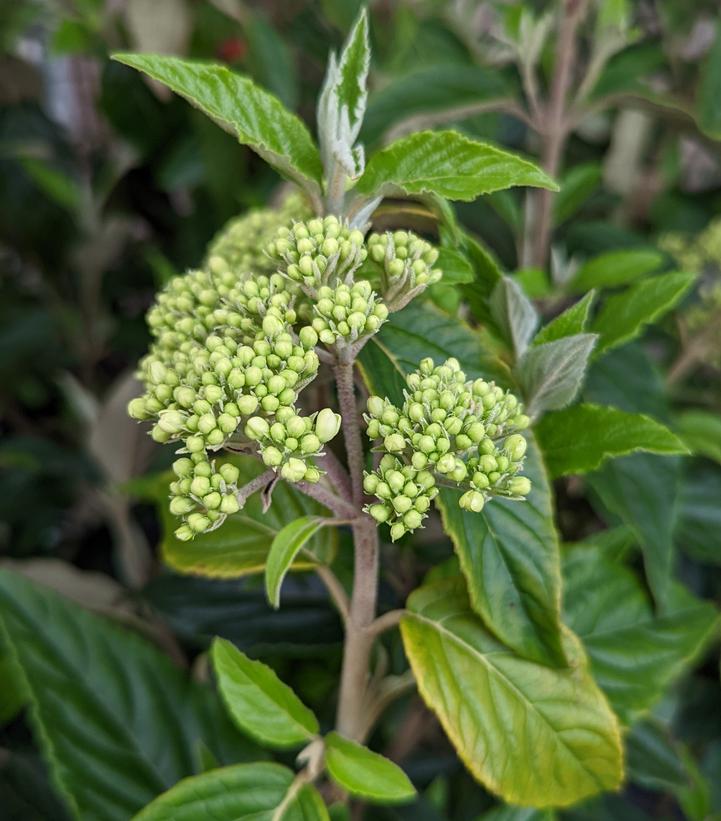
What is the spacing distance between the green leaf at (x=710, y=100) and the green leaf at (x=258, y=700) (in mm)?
529

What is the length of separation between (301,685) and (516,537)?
317 mm

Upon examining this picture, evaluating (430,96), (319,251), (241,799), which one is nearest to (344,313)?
(319,251)

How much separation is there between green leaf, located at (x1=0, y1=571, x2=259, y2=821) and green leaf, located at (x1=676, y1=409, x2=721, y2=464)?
16.2 inches

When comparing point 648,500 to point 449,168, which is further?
point 648,500

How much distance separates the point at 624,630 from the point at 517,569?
171mm

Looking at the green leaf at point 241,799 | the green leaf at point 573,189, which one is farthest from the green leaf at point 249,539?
the green leaf at point 573,189

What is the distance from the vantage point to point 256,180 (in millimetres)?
909

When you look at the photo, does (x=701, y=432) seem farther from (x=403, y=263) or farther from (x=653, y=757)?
(x=403, y=263)

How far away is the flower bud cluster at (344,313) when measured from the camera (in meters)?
0.30

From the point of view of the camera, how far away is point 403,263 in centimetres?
32

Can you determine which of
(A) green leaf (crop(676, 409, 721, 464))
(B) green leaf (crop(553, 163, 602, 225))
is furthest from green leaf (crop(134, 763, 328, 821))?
(B) green leaf (crop(553, 163, 602, 225))

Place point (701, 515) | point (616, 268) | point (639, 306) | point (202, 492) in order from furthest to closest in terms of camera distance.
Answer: point (701, 515)
point (616, 268)
point (639, 306)
point (202, 492)

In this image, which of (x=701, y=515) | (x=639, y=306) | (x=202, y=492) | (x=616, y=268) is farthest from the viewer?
(x=701, y=515)

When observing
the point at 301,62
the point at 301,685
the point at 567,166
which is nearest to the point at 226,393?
the point at 301,685
